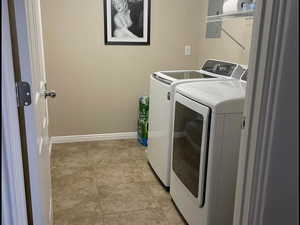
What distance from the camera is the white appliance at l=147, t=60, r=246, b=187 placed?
2314 mm

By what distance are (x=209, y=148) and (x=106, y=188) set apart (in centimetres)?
122

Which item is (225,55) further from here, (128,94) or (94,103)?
(94,103)

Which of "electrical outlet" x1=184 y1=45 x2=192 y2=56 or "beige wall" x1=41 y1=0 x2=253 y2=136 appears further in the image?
"electrical outlet" x1=184 y1=45 x2=192 y2=56

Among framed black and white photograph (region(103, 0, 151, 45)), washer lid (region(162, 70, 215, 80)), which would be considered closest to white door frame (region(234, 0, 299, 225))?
washer lid (region(162, 70, 215, 80))

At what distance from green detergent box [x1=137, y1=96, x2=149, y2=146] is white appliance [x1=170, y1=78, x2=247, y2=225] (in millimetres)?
1340

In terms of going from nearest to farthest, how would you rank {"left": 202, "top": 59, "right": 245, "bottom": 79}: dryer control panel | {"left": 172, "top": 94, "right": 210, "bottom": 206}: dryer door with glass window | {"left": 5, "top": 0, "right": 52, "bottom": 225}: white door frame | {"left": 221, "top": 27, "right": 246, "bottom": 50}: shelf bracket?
1. {"left": 5, "top": 0, "right": 52, "bottom": 225}: white door frame
2. {"left": 172, "top": 94, "right": 210, "bottom": 206}: dryer door with glass window
3. {"left": 202, "top": 59, "right": 245, "bottom": 79}: dryer control panel
4. {"left": 221, "top": 27, "right": 246, "bottom": 50}: shelf bracket

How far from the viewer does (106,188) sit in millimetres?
2553

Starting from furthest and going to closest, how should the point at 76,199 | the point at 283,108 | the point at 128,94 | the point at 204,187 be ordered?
the point at 128,94 < the point at 76,199 < the point at 204,187 < the point at 283,108

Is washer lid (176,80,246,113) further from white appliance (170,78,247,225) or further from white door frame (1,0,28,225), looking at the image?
white door frame (1,0,28,225)

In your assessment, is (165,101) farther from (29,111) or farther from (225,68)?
(29,111)

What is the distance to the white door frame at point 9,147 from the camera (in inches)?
34.4

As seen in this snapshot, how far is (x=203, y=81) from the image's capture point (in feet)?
7.27

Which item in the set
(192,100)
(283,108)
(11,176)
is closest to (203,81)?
(192,100)

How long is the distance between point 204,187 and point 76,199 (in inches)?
45.1
